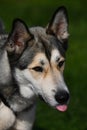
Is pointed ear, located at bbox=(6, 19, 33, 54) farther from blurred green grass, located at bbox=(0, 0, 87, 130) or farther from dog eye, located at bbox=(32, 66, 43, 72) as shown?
blurred green grass, located at bbox=(0, 0, 87, 130)

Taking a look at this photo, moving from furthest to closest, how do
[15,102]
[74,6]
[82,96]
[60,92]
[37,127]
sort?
[74,6], [82,96], [37,127], [15,102], [60,92]

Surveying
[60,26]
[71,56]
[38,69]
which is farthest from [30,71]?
[71,56]

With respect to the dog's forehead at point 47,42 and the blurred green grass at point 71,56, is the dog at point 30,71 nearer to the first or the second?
the dog's forehead at point 47,42

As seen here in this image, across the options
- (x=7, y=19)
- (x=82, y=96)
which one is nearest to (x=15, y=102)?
(x=82, y=96)

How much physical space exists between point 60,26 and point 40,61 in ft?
2.56

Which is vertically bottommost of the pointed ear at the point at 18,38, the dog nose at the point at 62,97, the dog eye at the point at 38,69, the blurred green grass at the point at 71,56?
the blurred green grass at the point at 71,56

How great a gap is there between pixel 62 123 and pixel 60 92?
2962mm

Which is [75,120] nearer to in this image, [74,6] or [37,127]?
[37,127]

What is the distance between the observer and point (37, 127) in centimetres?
1086

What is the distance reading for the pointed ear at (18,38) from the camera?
8.40m

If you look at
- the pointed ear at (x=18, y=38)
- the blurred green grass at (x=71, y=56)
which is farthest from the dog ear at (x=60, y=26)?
the blurred green grass at (x=71, y=56)

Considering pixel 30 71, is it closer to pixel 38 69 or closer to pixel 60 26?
pixel 38 69

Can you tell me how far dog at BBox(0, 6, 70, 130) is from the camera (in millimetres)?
8234

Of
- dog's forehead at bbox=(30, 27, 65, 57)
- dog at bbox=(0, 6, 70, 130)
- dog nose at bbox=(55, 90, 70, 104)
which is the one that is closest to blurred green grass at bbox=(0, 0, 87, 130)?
dog at bbox=(0, 6, 70, 130)
